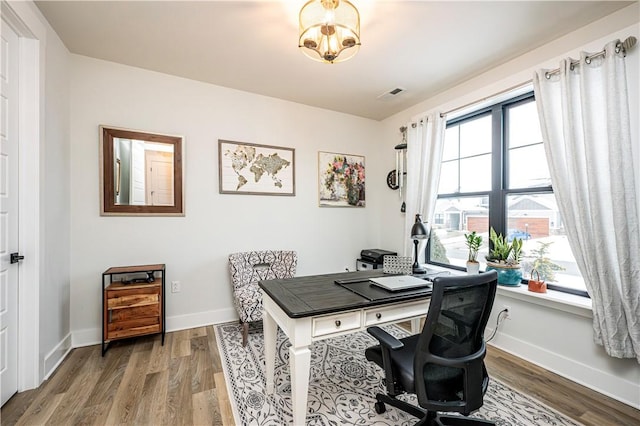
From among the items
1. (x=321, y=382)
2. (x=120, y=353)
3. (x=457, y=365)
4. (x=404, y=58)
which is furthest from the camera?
(x=404, y=58)

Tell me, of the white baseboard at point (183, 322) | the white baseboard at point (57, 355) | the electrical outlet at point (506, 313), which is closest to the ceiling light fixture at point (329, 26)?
the electrical outlet at point (506, 313)

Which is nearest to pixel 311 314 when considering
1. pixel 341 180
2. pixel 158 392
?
pixel 158 392

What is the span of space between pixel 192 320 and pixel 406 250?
2590 mm

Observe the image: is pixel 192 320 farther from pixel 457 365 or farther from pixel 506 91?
pixel 506 91

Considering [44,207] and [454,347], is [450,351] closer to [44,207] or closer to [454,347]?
[454,347]

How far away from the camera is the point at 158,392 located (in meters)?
1.79

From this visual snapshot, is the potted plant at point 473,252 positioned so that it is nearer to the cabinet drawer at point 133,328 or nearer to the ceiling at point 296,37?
the ceiling at point 296,37

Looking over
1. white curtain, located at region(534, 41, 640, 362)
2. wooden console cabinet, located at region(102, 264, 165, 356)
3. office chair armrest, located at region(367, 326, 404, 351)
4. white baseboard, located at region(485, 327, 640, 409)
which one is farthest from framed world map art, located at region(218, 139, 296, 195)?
white baseboard, located at region(485, 327, 640, 409)

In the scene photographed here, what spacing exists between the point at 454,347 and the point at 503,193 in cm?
195

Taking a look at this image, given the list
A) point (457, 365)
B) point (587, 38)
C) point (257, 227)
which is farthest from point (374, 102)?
point (457, 365)

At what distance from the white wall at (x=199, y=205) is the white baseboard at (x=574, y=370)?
199 centimetres

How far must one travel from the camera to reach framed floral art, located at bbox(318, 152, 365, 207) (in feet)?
11.7

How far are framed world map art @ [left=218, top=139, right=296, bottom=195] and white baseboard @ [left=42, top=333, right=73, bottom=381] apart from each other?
1851 mm

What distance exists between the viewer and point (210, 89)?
2912mm
